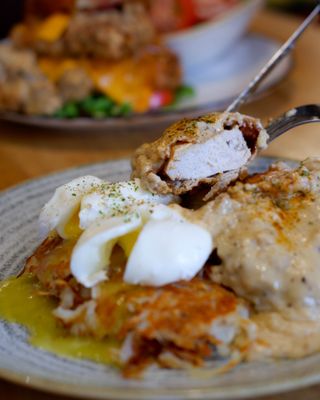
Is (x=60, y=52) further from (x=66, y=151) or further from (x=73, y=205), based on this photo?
(x=73, y=205)

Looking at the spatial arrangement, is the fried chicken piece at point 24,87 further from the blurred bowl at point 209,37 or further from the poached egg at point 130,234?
the poached egg at point 130,234

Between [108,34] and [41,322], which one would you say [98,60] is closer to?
[108,34]

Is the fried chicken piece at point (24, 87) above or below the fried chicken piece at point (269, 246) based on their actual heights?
above

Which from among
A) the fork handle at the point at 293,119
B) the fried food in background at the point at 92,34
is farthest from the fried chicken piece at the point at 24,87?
the fork handle at the point at 293,119

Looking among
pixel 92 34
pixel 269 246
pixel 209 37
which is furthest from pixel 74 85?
pixel 269 246

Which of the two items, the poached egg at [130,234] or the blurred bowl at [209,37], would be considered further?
the blurred bowl at [209,37]

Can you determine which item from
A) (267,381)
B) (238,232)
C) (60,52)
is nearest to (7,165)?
(60,52)

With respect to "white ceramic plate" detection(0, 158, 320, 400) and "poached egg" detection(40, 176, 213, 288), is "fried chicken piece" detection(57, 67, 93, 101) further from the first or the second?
"white ceramic plate" detection(0, 158, 320, 400)
